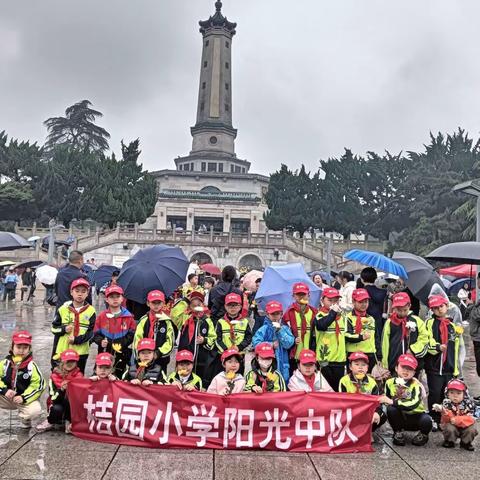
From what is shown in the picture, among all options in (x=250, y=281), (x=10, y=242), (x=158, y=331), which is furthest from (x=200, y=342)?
(x=10, y=242)

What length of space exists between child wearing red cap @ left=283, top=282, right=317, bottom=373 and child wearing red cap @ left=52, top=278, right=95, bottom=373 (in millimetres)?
2135

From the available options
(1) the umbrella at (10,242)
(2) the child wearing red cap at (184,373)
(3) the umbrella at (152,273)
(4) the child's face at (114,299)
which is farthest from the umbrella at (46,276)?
(2) the child wearing red cap at (184,373)

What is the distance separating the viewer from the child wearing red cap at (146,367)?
4887 mm

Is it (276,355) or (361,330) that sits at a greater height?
(361,330)

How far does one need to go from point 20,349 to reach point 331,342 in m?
3.16

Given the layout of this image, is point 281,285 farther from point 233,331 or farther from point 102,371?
point 102,371

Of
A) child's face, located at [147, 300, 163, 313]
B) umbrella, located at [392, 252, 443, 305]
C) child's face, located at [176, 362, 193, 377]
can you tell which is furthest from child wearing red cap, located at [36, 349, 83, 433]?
umbrella, located at [392, 252, 443, 305]

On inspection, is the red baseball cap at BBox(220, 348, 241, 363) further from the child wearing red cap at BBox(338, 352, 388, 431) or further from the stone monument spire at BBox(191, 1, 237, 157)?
the stone monument spire at BBox(191, 1, 237, 157)

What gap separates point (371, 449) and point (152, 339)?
93.4 inches

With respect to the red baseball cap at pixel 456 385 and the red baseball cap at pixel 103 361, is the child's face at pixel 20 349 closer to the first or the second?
the red baseball cap at pixel 103 361

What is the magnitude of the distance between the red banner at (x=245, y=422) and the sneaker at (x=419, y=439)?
0.48 m

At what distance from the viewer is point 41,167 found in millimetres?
40375

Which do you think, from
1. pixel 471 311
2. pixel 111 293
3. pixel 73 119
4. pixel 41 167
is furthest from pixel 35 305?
pixel 73 119

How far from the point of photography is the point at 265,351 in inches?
189
